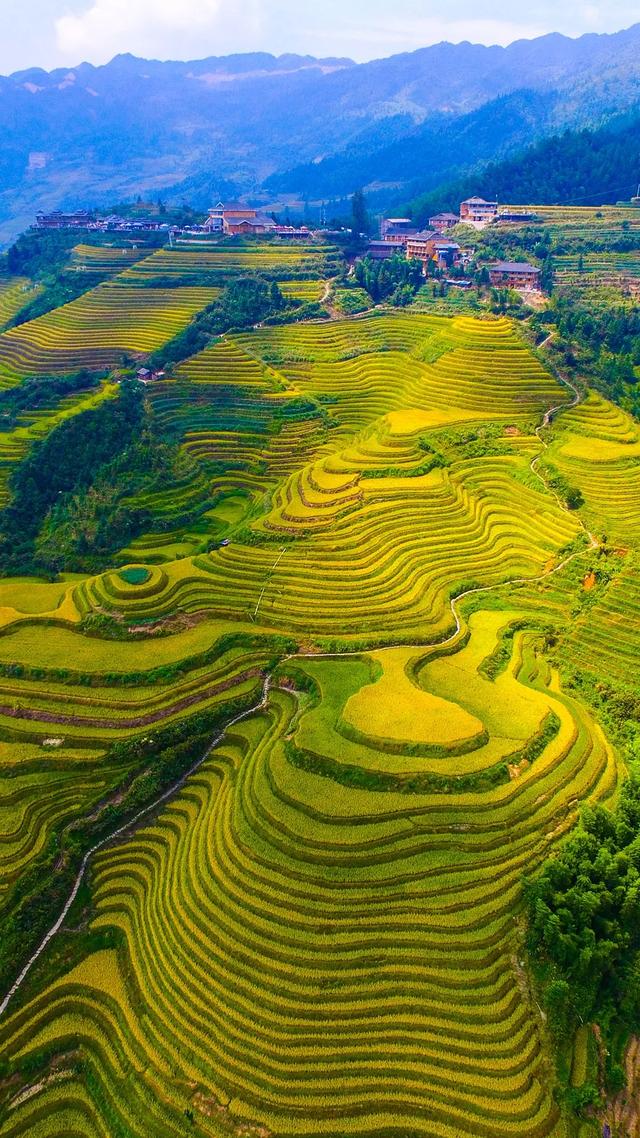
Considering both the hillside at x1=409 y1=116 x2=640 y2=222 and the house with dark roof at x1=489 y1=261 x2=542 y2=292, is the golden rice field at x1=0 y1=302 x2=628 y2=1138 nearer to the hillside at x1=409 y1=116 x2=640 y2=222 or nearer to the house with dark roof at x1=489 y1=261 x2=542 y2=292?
the house with dark roof at x1=489 y1=261 x2=542 y2=292

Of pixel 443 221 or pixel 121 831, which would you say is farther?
pixel 443 221

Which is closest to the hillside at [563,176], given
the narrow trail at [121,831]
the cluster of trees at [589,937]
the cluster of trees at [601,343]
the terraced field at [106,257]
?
the cluster of trees at [601,343]

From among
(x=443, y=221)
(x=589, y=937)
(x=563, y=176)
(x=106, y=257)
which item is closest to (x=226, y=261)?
(x=106, y=257)

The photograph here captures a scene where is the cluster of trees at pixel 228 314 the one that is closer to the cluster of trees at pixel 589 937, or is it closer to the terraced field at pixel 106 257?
the terraced field at pixel 106 257

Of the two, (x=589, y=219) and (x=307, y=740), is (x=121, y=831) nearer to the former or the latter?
(x=307, y=740)

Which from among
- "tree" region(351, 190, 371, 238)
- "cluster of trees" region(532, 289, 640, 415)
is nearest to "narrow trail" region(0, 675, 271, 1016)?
"cluster of trees" region(532, 289, 640, 415)

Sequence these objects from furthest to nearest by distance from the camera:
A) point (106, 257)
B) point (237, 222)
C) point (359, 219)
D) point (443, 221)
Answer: point (443, 221), point (359, 219), point (237, 222), point (106, 257)
